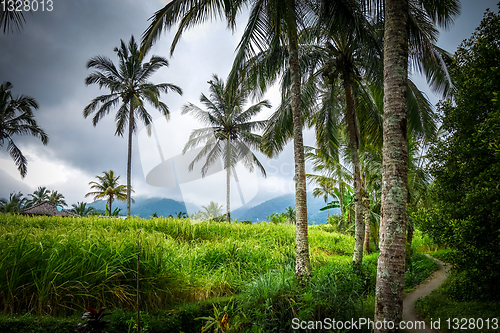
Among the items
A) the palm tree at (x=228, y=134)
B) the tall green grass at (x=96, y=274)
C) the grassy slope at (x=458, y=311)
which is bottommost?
the grassy slope at (x=458, y=311)

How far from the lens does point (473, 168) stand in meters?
3.96

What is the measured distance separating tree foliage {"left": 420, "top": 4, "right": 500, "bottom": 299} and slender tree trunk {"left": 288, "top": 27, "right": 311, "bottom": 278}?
215 cm

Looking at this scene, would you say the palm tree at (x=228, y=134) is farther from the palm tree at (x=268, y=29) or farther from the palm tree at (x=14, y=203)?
the palm tree at (x=14, y=203)

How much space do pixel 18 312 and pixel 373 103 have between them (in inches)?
398

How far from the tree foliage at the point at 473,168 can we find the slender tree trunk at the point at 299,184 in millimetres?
2150

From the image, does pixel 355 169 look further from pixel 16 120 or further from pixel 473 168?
pixel 16 120

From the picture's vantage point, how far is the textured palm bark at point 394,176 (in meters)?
2.85

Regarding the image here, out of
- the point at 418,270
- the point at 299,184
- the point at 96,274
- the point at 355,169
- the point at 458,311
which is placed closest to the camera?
the point at 458,311

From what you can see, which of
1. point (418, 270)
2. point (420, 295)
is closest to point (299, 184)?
point (420, 295)

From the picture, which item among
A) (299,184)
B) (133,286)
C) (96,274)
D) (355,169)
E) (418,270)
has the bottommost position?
(418,270)

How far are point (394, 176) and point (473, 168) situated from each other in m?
1.98

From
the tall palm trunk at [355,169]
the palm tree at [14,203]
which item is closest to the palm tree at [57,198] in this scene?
the palm tree at [14,203]

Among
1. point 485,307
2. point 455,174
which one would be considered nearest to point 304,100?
point 455,174

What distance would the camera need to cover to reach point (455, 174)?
14.0 feet
